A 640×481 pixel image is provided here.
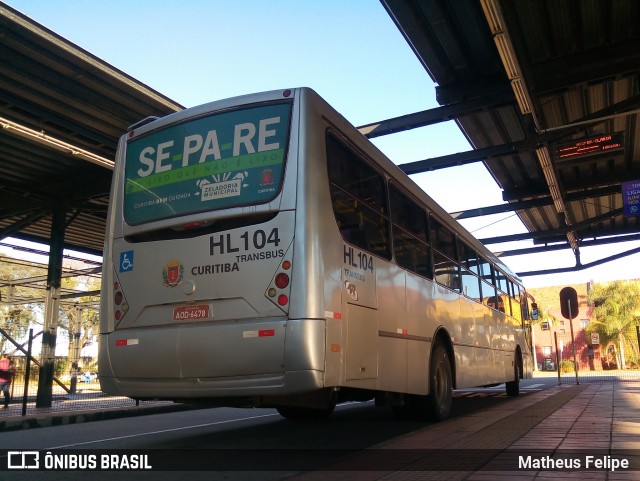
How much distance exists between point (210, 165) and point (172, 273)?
1.16 metres

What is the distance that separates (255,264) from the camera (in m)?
5.31

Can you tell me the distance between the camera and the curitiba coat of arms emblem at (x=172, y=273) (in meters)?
5.71

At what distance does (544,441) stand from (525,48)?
7212 millimetres

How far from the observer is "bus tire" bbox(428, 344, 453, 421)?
809 cm

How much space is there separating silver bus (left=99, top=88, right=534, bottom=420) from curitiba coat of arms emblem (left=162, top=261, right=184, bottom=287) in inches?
0.6

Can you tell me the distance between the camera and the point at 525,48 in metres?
10.3

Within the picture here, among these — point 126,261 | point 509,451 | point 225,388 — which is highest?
point 126,261

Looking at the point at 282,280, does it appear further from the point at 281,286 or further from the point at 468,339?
the point at 468,339

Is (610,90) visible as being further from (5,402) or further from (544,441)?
(5,402)

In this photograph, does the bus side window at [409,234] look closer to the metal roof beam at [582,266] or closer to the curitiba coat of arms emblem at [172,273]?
the curitiba coat of arms emblem at [172,273]

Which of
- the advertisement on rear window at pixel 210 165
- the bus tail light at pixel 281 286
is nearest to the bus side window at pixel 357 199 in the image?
the advertisement on rear window at pixel 210 165

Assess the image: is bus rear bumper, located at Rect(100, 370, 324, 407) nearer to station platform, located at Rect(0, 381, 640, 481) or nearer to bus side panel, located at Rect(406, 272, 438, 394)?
station platform, located at Rect(0, 381, 640, 481)

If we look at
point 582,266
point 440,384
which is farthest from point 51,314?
point 582,266

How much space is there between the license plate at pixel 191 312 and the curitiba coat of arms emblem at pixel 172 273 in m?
0.27
